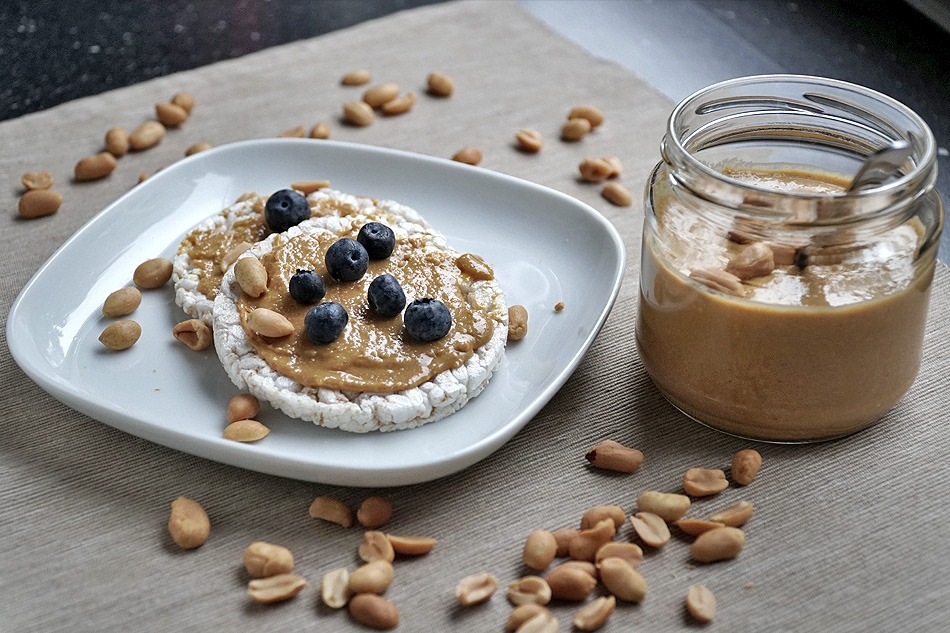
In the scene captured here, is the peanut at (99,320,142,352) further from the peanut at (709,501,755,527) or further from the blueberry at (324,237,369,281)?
the peanut at (709,501,755,527)

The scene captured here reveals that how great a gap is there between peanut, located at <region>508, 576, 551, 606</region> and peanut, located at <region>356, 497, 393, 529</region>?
23cm

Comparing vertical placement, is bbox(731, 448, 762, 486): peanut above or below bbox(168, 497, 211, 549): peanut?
above

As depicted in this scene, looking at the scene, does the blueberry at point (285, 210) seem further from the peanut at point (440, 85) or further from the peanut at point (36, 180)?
the peanut at point (440, 85)

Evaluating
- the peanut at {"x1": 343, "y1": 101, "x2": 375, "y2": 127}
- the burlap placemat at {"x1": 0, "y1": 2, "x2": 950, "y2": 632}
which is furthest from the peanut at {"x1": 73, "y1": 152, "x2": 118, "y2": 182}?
the peanut at {"x1": 343, "y1": 101, "x2": 375, "y2": 127}

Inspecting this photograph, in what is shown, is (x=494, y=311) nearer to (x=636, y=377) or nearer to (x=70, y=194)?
(x=636, y=377)

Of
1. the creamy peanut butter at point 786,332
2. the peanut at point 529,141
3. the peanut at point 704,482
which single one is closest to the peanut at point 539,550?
the peanut at point 704,482

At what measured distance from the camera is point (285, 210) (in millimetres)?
2010

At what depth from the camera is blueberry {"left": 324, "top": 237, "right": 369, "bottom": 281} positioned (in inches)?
71.1

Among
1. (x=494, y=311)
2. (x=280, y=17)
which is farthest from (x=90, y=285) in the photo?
(x=280, y=17)

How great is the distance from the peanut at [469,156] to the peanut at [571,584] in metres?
1.23

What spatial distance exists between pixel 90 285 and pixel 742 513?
131cm

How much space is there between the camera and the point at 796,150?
1.85 m

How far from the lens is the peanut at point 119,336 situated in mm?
1867

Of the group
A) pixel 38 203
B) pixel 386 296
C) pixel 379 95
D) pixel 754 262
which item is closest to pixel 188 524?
pixel 386 296
